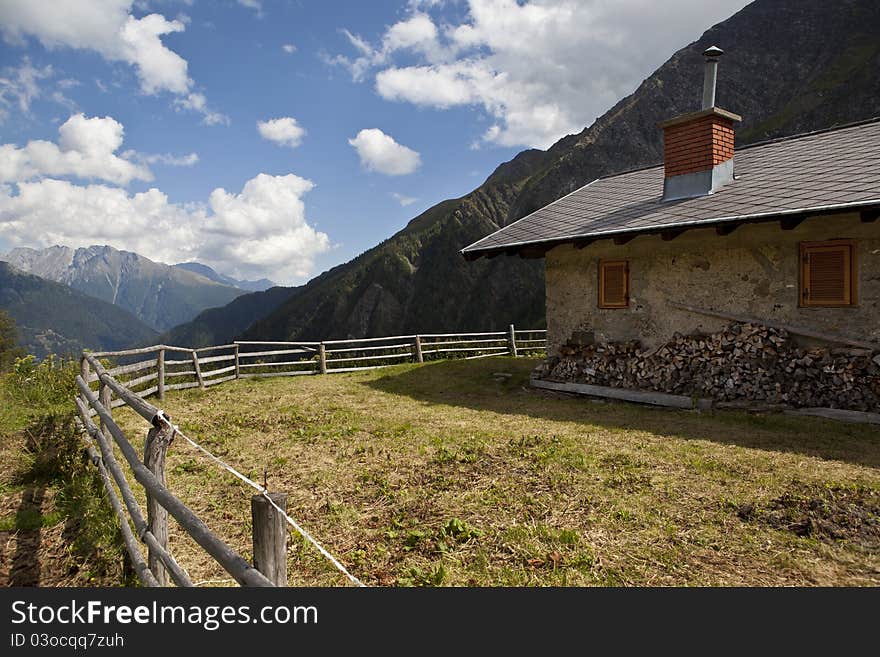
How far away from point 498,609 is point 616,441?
549 cm

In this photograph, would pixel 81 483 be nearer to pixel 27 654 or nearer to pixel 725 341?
pixel 27 654

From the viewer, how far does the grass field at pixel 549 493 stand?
3.93m

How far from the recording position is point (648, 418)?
8961 millimetres

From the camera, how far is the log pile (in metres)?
8.21

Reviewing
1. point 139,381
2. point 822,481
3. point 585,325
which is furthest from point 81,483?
point 585,325

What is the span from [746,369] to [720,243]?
240 centimetres

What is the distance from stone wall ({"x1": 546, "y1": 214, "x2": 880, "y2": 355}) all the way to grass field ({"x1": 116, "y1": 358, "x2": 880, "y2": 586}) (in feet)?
6.26

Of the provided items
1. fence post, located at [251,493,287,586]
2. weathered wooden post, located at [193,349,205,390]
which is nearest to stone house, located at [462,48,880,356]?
weathered wooden post, located at [193,349,205,390]

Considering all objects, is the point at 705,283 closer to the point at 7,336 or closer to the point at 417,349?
the point at 417,349

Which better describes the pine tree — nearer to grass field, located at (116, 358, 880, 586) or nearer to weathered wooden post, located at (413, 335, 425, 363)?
weathered wooden post, located at (413, 335, 425, 363)

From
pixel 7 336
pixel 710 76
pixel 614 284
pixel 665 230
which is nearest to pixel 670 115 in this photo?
pixel 710 76

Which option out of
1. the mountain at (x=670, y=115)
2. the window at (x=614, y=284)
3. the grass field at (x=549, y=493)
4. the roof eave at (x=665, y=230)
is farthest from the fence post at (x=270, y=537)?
the mountain at (x=670, y=115)

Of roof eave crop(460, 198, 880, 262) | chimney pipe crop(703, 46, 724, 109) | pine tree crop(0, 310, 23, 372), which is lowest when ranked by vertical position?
pine tree crop(0, 310, 23, 372)

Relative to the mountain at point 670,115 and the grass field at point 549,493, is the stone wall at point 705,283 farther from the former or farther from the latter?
the mountain at point 670,115
